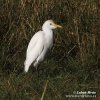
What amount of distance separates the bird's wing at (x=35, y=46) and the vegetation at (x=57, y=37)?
170 millimetres

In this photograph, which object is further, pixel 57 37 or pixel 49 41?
pixel 57 37

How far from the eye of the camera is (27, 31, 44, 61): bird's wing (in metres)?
6.89

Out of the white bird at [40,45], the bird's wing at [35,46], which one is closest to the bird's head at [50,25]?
the white bird at [40,45]

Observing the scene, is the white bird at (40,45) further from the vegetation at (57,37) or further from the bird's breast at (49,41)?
the vegetation at (57,37)

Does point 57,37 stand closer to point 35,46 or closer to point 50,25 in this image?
point 50,25

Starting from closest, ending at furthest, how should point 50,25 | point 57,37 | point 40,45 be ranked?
point 40,45 < point 50,25 < point 57,37

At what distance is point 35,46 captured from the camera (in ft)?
22.9

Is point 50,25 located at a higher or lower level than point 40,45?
higher

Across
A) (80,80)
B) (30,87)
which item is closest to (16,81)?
(30,87)

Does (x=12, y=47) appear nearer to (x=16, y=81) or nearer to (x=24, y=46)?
(x=24, y=46)

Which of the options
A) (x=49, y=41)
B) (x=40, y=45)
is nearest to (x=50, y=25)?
(x=49, y=41)

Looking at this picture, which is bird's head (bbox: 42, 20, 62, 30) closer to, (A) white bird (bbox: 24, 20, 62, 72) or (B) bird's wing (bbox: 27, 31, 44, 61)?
(A) white bird (bbox: 24, 20, 62, 72)

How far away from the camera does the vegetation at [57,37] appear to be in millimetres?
6531

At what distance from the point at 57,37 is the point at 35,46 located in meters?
0.49
